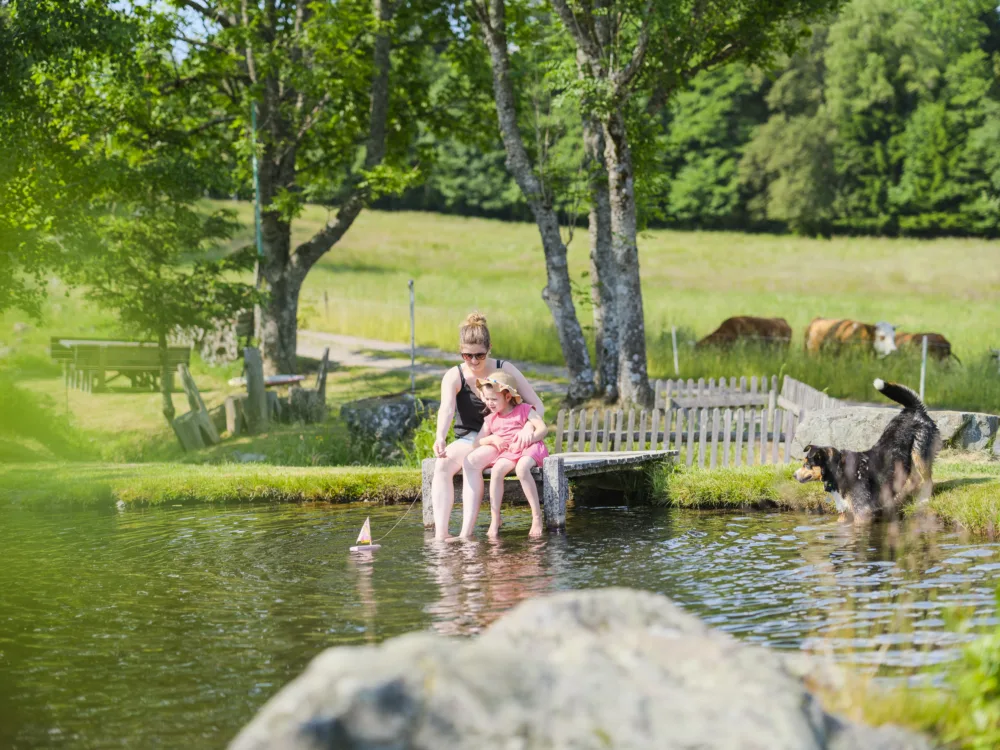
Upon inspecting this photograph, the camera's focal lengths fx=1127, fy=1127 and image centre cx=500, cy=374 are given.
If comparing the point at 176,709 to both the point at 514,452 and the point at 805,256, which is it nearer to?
the point at 514,452

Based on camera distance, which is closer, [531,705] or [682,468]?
[531,705]

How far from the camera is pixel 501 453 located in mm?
10898

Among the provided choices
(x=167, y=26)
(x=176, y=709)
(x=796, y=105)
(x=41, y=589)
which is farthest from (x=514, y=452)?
(x=796, y=105)

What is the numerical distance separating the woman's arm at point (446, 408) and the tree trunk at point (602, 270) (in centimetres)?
973

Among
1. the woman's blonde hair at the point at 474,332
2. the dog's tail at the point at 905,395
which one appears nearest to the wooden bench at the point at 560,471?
the woman's blonde hair at the point at 474,332

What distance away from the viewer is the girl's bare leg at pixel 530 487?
420 inches

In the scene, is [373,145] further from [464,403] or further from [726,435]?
[464,403]

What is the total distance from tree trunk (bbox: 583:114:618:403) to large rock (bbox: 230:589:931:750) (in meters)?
16.2

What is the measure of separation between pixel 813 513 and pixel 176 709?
8086 mm

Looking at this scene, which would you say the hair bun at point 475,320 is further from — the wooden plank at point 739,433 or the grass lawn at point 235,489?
the wooden plank at point 739,433

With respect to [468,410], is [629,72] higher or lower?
higher

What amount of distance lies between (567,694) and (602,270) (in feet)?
57.7

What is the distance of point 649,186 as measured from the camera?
20.7 metres

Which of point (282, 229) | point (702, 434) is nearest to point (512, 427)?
point (702, 434)
